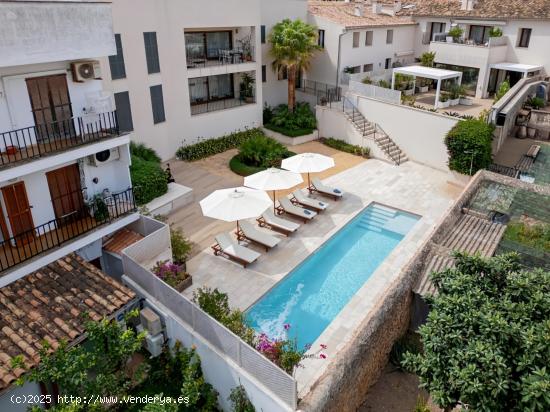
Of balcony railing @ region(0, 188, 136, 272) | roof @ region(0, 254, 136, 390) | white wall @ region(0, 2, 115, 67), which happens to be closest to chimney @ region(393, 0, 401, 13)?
white wall @ region(0, 2, 115, 67)

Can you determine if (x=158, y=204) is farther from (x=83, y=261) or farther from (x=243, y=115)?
(x=243, y=115)

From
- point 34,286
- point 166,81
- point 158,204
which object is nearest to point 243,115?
point 166,81

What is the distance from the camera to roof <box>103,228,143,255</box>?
16.4 metres

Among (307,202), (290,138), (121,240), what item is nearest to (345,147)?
(290,138)

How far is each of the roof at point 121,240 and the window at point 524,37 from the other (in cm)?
3433

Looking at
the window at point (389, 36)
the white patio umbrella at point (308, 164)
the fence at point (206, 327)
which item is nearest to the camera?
the fence at point (206, 327)

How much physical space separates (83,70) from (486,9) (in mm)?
35047

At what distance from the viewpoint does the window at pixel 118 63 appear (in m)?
22.4

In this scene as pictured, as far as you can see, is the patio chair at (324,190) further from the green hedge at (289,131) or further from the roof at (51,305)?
the roof at (51,305)

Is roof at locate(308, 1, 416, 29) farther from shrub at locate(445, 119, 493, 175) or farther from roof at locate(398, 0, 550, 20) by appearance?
shrub at locate(445, 119, 493, 175)

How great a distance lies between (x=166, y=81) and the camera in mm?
25734

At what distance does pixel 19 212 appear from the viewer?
14.4 metres

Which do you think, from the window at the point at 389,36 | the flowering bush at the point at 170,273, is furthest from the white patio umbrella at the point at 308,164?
the window at the point at 389,36

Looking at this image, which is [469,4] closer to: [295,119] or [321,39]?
[321,39]
